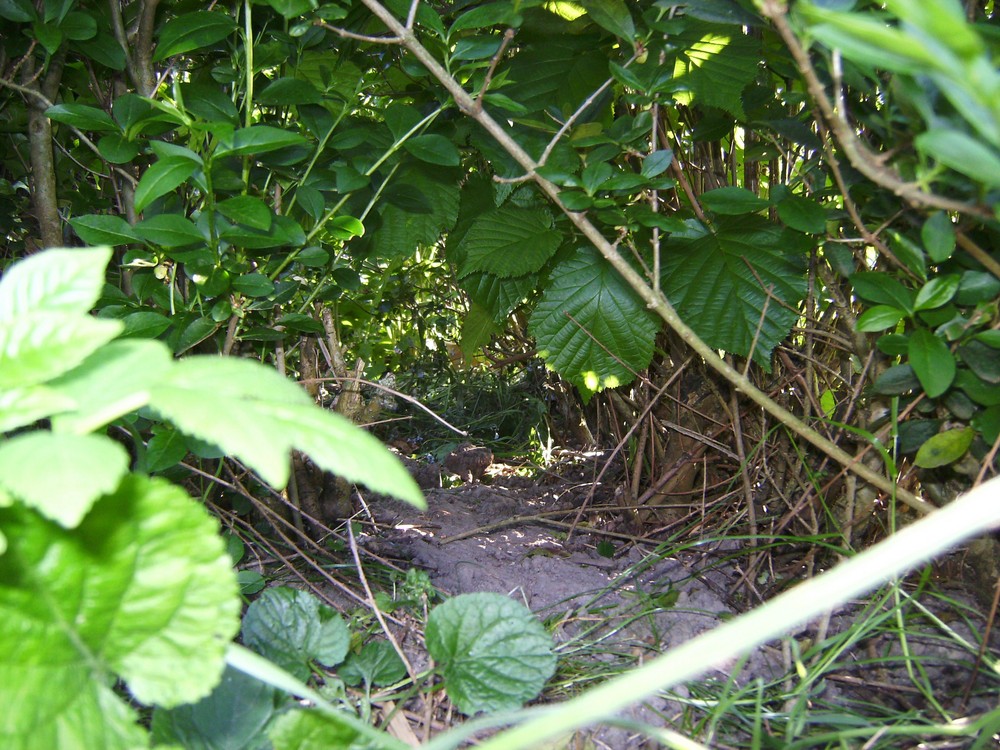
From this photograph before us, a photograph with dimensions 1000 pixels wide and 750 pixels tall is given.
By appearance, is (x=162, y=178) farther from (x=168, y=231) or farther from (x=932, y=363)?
(x=932, y=363)

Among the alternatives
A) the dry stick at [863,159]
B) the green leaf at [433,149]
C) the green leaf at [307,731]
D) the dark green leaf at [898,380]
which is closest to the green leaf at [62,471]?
the green leaf at [307,731]

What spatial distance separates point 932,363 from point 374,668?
0.87 metres

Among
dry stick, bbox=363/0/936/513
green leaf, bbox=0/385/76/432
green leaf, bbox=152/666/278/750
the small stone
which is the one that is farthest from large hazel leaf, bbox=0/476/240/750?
the small stone

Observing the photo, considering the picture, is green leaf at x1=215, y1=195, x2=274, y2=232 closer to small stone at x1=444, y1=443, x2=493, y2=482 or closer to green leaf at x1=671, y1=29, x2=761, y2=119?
green leaf at x1=671, y1=29, x2=761, y2=119

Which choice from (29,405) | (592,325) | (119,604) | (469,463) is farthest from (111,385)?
(469,463)

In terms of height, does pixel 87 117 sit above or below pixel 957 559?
above

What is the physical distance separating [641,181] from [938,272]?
46 centimetres

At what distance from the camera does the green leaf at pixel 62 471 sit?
41cm

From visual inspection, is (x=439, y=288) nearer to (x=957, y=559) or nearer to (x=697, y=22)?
(x=697, y=22)

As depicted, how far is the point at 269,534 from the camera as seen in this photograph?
1.49 metres

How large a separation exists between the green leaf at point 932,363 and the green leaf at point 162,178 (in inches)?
40.4

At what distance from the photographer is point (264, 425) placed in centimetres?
46

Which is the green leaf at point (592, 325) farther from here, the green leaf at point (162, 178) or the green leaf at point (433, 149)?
the green leaf at point (162, 178)

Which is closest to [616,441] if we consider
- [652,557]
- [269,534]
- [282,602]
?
[652,557]
